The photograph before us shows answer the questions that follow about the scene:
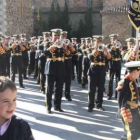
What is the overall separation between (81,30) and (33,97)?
25725 millimetres

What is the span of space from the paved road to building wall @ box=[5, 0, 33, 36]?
75.1 ft

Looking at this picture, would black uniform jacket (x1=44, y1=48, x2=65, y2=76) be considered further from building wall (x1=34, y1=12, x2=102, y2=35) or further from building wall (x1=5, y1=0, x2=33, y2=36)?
building wall (x1=34, y1=12, x2=102, y2=35)

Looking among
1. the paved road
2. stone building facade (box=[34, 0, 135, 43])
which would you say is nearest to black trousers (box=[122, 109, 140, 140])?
the paved road

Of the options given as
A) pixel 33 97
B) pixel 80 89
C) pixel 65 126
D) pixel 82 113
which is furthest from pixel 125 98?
pixel 80 89

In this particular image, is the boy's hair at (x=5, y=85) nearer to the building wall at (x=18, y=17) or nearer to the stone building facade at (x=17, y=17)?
the stone building facade at (x=17, y=17)

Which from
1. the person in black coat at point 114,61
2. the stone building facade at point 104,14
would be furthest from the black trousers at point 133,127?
the stone building facade at point 104,14

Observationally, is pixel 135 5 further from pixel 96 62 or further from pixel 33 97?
pixel 33 97

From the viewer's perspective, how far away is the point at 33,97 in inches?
411

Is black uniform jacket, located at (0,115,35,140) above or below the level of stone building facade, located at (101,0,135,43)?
below

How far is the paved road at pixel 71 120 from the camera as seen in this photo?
21.1ft

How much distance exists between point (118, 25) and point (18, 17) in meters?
10.1

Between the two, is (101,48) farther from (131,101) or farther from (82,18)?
(82,18)

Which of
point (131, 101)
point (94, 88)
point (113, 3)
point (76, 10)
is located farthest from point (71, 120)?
point (76, 10)

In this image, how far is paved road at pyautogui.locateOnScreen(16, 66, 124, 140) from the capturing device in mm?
6422
